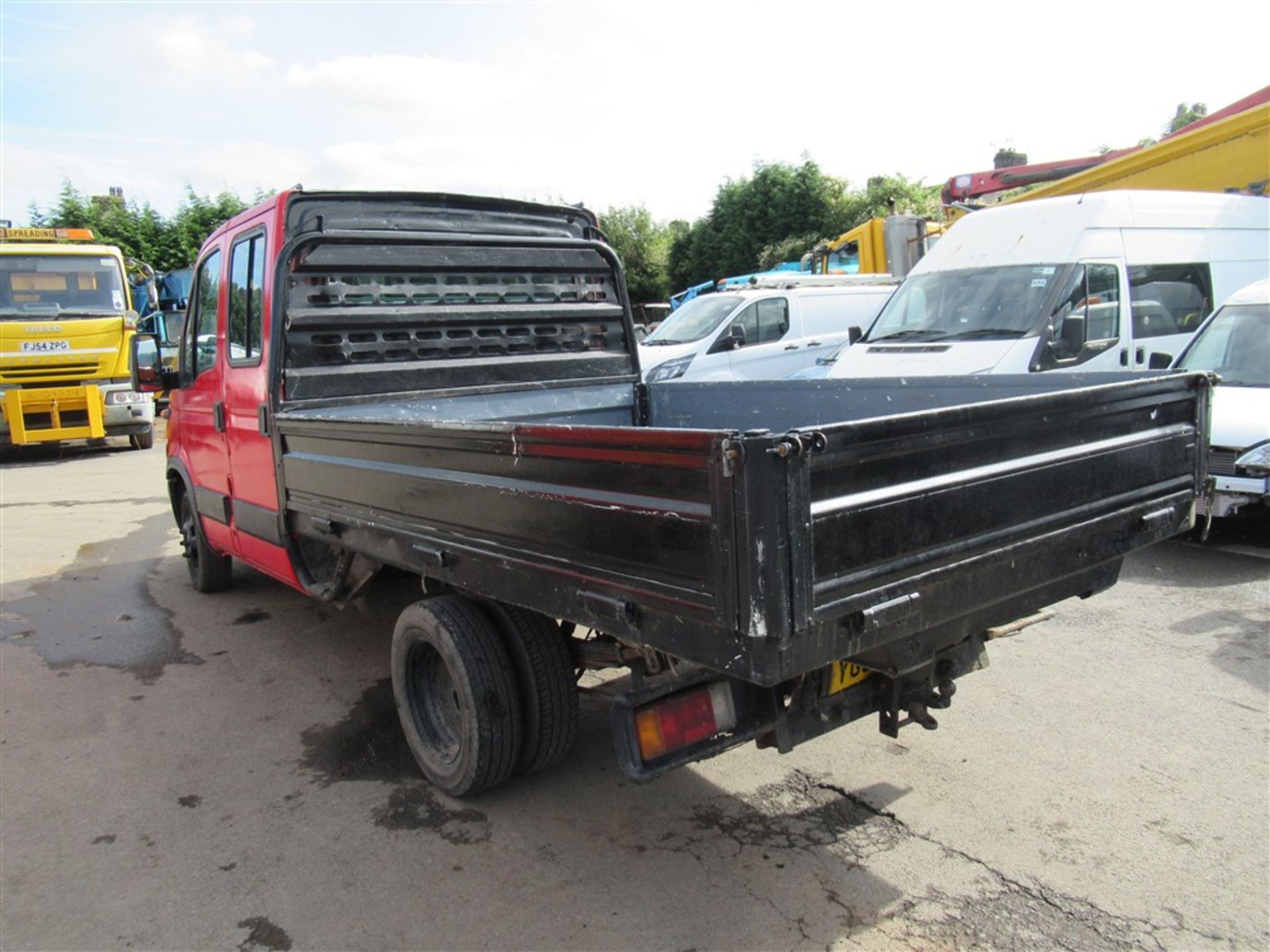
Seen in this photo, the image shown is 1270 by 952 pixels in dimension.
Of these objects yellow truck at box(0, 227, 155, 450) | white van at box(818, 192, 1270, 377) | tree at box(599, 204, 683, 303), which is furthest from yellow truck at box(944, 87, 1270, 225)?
tree at box(599, 204, 683, 303)

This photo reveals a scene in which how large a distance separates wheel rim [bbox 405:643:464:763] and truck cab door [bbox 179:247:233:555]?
2140 mm


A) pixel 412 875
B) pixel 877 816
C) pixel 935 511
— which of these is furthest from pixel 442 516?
pixel 877 816

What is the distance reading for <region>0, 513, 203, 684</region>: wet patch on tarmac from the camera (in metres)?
5.62

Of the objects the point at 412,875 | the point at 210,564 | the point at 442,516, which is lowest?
the point at 412,875

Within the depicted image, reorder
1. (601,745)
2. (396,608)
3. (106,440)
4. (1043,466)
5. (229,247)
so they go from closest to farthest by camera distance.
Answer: (1043,466) → (601,745) → (396,608) → (229,247) → (106,440)

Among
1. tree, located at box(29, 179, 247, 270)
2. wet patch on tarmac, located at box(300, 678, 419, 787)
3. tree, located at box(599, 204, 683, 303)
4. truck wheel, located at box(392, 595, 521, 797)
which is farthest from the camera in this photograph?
tree, located at box(599, 204, 683, 303)

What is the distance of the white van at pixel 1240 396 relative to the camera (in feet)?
19.4

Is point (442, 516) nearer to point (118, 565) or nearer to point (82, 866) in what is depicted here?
point (82, 866)

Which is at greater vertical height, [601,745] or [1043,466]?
[1043,466]

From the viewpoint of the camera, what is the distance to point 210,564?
667 centimetres

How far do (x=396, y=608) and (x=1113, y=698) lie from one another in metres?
3.31

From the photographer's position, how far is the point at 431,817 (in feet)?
11.8

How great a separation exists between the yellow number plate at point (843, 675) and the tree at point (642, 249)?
33405 mm

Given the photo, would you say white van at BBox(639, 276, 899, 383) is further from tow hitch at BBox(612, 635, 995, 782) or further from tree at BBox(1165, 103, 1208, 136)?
tree at BBox(1165, 103, 1208, 136)
